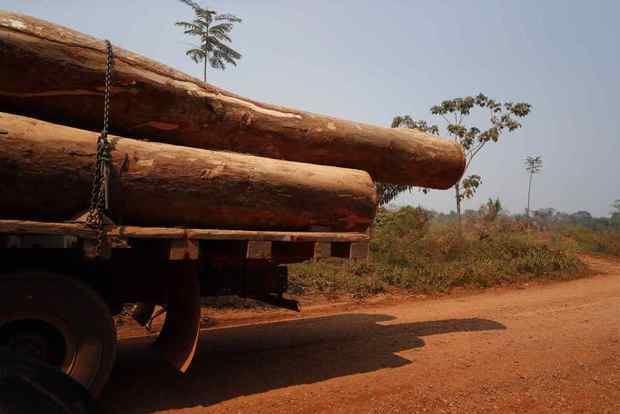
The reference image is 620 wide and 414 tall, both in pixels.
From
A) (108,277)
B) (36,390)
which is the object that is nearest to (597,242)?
(108,277)

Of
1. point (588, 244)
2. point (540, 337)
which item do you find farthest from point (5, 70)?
point (588, 244)

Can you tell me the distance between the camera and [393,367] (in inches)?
193

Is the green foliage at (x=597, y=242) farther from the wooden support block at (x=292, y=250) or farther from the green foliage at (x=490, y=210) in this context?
the wooden support block at (x=292, y=250)

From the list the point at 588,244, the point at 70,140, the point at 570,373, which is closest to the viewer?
the point at 70,140

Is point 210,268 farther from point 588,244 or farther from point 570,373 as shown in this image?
point 588,244

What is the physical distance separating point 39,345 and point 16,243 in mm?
755

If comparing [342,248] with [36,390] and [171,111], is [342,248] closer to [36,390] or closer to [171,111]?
[171,111]

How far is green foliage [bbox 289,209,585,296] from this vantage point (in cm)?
998

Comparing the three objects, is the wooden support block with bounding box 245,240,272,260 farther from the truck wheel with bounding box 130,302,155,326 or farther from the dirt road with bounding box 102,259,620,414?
the truck wheel with bounding box 130,302,155,326

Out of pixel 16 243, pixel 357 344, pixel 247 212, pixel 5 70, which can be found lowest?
pixel 357 344

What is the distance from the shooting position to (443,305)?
8820mm

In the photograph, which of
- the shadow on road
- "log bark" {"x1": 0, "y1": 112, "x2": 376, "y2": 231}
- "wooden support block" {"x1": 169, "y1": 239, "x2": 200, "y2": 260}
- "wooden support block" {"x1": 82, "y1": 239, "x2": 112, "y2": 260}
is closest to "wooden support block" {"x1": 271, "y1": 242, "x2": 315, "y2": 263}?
"log bark" {"x1": 0, "y1": 112, "x2": 376, "y2": 231}

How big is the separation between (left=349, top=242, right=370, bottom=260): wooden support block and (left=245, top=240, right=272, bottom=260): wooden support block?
3.13ft

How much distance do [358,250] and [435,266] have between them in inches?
300
